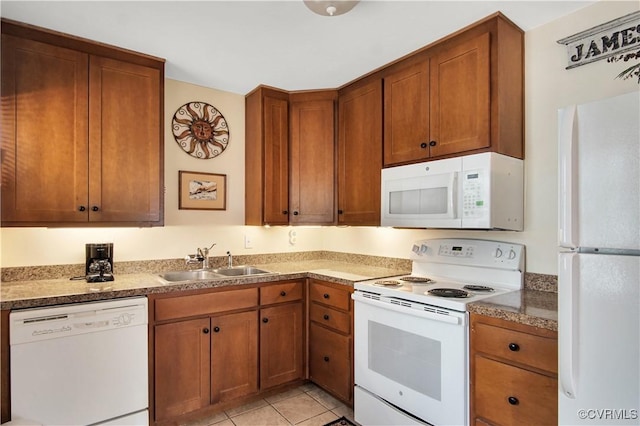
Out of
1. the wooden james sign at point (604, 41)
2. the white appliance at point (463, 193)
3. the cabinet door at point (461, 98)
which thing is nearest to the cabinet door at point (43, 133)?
the white appliance at point (463, 193)

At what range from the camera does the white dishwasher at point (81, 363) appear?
1766 mm

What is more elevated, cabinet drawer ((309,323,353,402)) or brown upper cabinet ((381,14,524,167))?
brown upper cabinet ((381,14,524,167))

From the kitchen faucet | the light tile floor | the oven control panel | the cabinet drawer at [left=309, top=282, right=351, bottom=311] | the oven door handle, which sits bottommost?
the light tile floor

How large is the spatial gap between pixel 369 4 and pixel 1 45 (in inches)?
80.2

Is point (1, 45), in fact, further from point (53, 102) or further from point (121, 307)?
point (121, 307)

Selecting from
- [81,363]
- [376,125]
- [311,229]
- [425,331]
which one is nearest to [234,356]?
[81,363]

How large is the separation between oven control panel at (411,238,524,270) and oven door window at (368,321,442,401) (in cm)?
68

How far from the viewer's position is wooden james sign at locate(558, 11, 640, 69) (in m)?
1.76

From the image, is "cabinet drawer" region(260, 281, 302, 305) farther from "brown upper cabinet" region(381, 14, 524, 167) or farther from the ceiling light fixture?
the ceiling light fixture

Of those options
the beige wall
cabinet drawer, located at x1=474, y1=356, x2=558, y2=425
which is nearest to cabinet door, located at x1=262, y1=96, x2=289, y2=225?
the beige wall

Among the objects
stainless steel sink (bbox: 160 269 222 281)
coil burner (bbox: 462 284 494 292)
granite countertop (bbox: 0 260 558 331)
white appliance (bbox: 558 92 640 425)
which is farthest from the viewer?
stainless steel sink (bbox: 160 269 222 281)

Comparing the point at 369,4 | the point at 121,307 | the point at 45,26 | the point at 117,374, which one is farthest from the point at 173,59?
the point at 117,374

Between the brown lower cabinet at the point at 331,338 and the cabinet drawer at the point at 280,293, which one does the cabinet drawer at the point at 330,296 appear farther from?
the cabinet drawer at the point at 280,293

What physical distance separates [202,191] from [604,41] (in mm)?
2769
